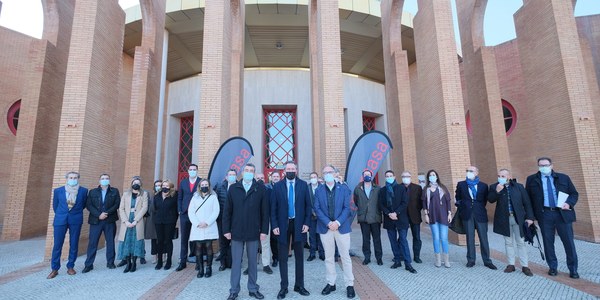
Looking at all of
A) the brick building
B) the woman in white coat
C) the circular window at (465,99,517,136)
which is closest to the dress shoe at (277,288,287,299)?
the woman in white coat

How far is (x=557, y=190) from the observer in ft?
15.1

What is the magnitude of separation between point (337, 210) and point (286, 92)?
13.2 meters

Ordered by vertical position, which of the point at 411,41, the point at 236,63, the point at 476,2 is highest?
the point at 411,41

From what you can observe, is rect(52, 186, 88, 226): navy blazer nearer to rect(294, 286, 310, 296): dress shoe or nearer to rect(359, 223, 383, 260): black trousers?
rect(294, 286, 310, 296): dress shoe

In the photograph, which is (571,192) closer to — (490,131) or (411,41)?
(490,131)

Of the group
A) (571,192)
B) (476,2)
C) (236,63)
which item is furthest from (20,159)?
(476,2)

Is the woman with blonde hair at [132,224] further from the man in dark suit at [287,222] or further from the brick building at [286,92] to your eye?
the man in dark suit at [287,222]

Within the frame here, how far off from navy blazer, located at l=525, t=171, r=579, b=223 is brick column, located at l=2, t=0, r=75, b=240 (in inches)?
558

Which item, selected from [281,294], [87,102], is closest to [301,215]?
[281,294]

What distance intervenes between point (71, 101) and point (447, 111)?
10101 millimetres

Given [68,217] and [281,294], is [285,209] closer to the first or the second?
[281,294]

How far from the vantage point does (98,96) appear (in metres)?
7.55

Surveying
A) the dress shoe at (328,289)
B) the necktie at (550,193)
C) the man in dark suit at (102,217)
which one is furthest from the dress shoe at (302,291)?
the necktie at (550,193)

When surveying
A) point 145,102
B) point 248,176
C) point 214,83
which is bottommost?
point 248,176
